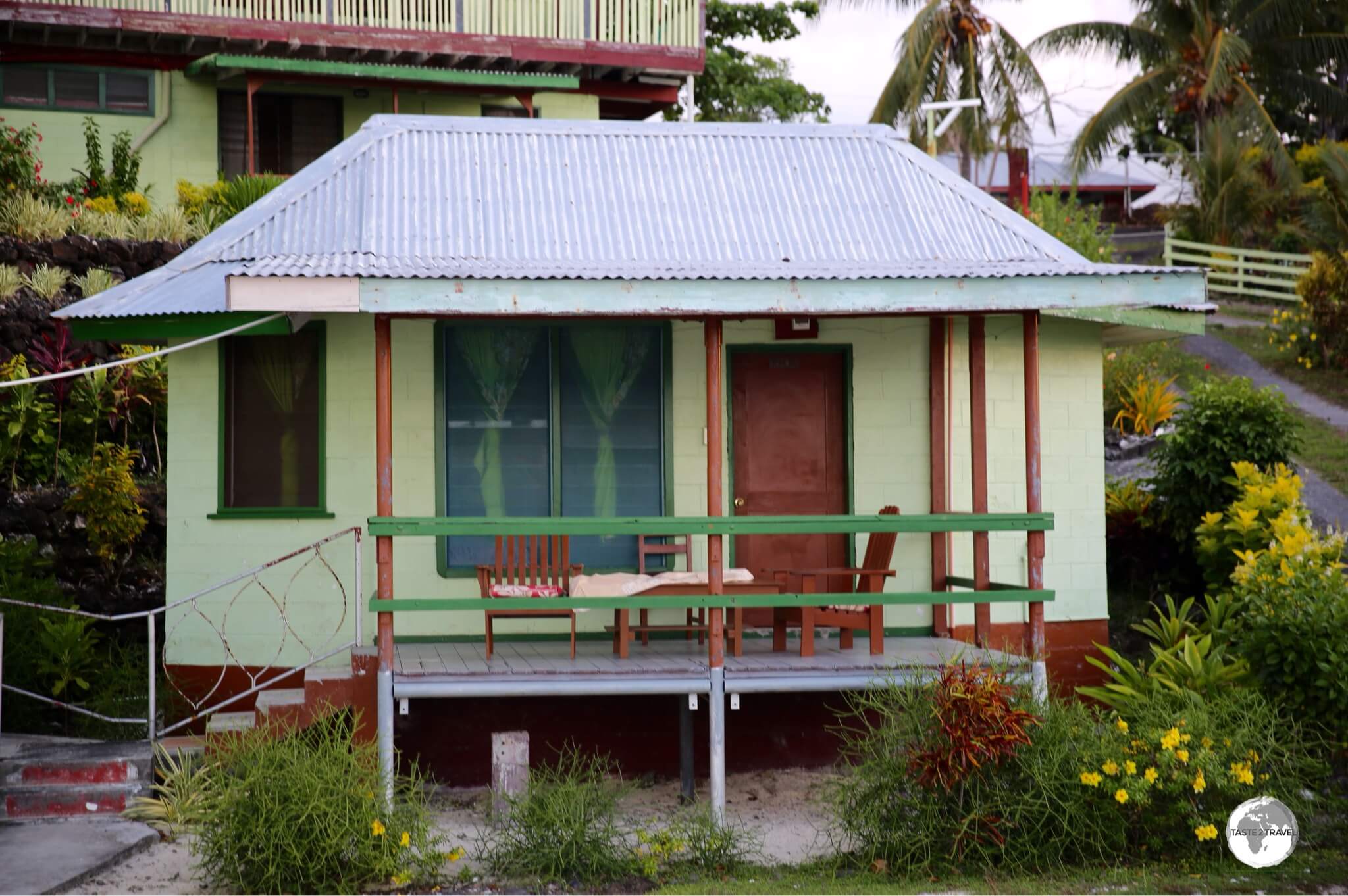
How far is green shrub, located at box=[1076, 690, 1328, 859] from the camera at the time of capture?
26.1 feet

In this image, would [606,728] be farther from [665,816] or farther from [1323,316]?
[1323,316]

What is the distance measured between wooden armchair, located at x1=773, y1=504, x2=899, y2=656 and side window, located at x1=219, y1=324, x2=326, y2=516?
141 inches

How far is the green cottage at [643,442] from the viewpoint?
9320 mm

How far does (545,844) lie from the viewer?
7.92 m

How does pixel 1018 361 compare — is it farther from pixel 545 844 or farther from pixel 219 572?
pixel 219 572

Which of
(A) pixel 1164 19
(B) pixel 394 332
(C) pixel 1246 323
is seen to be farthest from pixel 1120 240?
(B) pixel 394 332

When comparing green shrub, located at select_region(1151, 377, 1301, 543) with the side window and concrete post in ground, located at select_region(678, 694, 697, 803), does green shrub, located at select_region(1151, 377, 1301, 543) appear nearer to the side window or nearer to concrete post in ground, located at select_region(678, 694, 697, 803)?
concrete post in ground, located at select_region(678, 694, 697, 803)

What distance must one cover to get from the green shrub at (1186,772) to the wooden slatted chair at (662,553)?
10.7 ft

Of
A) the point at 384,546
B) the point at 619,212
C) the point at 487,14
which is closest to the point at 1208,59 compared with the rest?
the point at 487,14

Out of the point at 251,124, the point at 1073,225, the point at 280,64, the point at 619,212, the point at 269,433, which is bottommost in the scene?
the point at 269,433

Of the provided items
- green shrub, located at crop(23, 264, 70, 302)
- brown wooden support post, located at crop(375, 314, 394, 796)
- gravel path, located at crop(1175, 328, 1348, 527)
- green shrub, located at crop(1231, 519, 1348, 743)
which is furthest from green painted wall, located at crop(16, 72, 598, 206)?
green shrub, located at crop(1231, 519, 1348, 743)

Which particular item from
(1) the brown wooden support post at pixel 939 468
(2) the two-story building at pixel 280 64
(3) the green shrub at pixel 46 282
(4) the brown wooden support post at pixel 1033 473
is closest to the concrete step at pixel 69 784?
(1) the brown wooden support post at pixel 939 468

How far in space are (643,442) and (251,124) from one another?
37.2ft

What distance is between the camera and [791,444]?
1107cm
